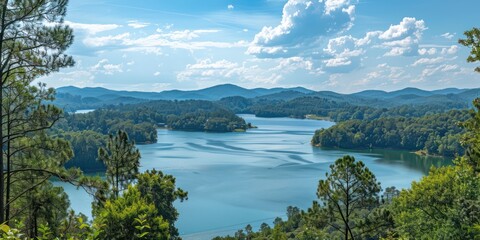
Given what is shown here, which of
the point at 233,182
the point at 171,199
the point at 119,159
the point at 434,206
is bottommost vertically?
the point at 233,182

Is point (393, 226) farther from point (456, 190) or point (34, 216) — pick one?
point (34, 216)

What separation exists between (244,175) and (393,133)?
4881 cm

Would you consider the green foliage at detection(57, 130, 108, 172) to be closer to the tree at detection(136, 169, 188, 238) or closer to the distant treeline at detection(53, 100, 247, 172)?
the distant treeline at detection(53, 100, 247, 172)

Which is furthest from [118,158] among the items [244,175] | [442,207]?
[244,175]

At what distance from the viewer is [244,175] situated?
50250mm

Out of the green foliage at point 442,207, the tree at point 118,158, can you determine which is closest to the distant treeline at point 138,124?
the tree at point 118,158

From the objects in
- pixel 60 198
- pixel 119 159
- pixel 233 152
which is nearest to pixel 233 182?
pixel 233 152

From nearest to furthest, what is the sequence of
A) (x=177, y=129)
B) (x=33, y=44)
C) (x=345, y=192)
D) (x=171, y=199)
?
(x=33, y=44), (x=345, y=192), (x=171, y=199), (x=177, y=129)

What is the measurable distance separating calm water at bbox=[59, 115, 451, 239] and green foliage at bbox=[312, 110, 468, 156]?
18.5ft

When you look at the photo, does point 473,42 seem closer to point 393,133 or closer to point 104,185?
point 104,185

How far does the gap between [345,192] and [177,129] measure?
115 metres

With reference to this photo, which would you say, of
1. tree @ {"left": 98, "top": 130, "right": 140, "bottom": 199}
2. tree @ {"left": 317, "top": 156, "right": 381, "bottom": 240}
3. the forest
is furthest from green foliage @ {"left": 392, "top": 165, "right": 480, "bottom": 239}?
tree @ {"left": 98, "top": 130, "right": 140, "bottom": 199}

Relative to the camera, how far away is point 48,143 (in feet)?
28.4

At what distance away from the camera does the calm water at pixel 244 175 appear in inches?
1328
